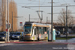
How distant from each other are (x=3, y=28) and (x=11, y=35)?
1000 inches

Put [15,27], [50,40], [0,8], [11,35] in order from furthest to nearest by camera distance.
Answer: [15,27] < [0,8] < [11,35] < [50,40]

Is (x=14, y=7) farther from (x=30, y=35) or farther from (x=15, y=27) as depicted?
(x=30, y=35)

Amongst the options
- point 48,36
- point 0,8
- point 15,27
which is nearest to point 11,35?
point 48,36

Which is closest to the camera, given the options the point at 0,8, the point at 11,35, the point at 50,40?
the point at 50,40

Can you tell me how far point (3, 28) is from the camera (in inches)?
2308

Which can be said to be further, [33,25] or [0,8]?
[0,8]

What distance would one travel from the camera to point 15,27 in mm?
62969

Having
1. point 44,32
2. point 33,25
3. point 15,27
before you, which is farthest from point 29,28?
point 15,27

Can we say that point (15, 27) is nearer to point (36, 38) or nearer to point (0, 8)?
point (0, 8)

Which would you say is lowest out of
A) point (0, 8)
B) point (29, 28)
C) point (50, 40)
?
point (50, 40)

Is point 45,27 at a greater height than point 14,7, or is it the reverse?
point 14,7

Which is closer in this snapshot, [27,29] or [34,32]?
[34,32]

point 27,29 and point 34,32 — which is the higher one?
point 27,29

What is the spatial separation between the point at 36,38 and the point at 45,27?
3.26 m
